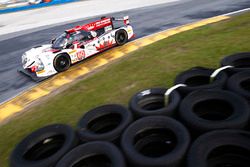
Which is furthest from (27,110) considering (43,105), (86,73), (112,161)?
(112,161)

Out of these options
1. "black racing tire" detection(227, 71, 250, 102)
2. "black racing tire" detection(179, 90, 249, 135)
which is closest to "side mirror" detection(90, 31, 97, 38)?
"black racing tire" detection(227, 71, 250, 102)

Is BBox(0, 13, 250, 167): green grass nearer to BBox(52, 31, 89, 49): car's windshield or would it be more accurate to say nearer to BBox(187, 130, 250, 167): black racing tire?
BBox(52, 31, 89, 49): car's windshield

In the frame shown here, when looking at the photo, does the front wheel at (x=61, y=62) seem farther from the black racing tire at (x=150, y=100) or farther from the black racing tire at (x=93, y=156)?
the black racing tire at (x=93, y=156)

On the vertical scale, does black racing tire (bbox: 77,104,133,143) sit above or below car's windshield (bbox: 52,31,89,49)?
below

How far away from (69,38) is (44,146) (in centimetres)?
836

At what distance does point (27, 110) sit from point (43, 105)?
2.40ft

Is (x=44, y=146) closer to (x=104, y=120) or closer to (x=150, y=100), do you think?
(x=104, y=120)

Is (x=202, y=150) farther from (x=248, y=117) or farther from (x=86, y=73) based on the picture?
(x=86, y=73)

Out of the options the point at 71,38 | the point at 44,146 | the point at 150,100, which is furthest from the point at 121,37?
the point at 44,146

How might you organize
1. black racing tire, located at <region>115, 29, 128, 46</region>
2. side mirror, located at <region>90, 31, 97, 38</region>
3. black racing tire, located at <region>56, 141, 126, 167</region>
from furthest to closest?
black racing tire, located at <region>115, 29, 128, 46</region> < side mirror, located at <region>90, 31, 97, 38</region> < black racing tire, located at <region>56, 141, 126, 167</region>

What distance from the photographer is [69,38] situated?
1309 centimetres

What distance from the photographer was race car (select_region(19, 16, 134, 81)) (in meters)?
12.2

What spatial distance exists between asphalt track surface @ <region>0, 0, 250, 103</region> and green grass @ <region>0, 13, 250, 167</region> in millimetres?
3862

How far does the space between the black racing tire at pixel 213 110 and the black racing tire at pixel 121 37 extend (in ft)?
30.6
